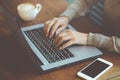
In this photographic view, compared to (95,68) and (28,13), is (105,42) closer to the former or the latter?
(95,68)

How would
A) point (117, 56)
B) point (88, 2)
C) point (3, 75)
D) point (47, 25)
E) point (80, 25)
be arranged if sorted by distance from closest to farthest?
point (3, 75) → point (117, 56) → point (47, 25) → point (80, 25) → point (88, 2)

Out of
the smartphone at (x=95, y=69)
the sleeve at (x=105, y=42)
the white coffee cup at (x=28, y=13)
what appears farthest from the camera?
the white coffee cup at (x=28, y=13)

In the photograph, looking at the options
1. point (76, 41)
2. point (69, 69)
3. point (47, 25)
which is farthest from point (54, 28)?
point (69, 69)

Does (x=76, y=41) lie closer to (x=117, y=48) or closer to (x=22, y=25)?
(x=117, y=48)

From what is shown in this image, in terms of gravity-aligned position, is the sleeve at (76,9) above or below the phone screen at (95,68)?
above

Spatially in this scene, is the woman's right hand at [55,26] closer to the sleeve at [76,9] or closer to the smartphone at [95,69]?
the sleeve at [76,9]

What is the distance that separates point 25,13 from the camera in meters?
1.40

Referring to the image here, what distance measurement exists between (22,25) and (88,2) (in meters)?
0.43

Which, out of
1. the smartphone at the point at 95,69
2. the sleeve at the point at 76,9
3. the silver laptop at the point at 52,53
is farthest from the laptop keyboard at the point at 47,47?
the sleeve at the point at 76,9

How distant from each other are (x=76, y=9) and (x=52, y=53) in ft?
1.47

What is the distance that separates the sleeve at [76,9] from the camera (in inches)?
57.6

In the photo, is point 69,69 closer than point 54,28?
Yes

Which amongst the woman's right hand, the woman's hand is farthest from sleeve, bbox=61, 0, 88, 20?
the woman's hand

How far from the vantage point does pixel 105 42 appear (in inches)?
47.8
